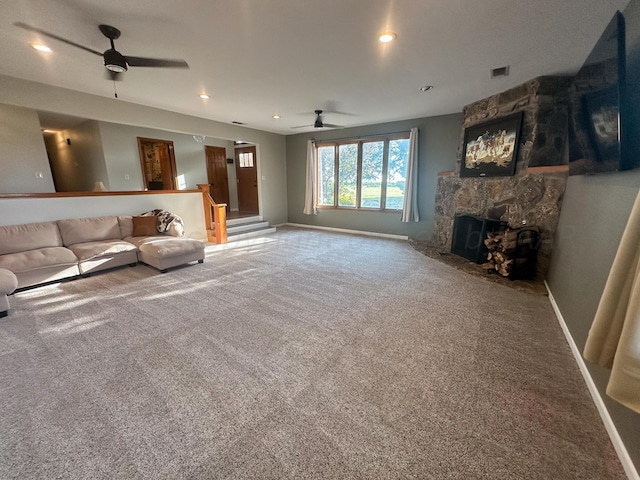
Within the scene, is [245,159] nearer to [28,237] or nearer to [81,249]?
[81,249]

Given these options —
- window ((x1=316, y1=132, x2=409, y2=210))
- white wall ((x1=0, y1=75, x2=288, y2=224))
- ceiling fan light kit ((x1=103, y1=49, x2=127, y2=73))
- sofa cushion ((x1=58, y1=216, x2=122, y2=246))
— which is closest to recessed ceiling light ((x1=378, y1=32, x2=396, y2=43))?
ceiling fan light kit ((x1=103, y1=49, x2=127, y2=73))

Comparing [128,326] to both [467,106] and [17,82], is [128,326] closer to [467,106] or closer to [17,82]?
[17,82]

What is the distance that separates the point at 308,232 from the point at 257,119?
2.88m

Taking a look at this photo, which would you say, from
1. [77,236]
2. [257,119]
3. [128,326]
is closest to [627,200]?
[128,326]

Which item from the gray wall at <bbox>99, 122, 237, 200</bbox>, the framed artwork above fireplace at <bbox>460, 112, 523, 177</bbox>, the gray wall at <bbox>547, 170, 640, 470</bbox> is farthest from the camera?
the gray wall at <bbox>99, 122, 237, 200</bbox>

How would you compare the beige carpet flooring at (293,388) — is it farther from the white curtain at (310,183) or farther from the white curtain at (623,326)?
the white curtain at (310,183)

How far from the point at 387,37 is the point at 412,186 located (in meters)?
3.45

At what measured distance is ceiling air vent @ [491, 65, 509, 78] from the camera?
293 centimetres

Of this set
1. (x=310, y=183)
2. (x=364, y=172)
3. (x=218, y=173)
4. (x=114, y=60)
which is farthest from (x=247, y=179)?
(x=114, y=60)

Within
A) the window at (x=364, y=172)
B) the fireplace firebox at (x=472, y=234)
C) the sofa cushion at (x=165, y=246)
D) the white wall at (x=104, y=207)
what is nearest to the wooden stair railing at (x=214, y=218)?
the white wall at (x=104, y=207)

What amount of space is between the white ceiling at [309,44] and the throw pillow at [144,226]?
1902 millimetres

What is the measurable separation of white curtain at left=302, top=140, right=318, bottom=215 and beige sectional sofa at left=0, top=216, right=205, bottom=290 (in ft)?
11.6

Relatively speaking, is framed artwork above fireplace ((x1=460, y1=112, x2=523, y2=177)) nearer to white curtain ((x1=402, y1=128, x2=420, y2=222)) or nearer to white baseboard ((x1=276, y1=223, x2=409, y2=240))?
white curtain ((x1=402, y1=128, x2=420, y2=222))

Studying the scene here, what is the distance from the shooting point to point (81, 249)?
137 inches
